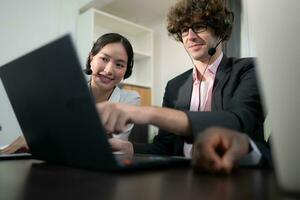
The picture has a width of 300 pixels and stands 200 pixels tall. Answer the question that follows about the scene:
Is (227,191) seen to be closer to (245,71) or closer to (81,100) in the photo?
(81,100)

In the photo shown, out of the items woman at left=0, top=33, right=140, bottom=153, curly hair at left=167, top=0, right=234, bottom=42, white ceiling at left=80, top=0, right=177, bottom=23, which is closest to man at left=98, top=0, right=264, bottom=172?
curly hair at left=167, top=0, right=234, bottom=42

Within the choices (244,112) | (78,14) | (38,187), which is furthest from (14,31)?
(38,187)

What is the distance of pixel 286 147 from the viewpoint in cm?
26

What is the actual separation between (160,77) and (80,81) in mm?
3215

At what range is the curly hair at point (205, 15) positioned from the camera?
3.80 ft

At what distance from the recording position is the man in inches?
26.7

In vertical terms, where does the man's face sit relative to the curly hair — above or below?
below

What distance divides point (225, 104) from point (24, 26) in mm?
2141

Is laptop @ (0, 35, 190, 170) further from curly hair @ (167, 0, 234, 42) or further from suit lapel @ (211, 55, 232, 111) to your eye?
curly hair @ (167, 0, 234, 42)

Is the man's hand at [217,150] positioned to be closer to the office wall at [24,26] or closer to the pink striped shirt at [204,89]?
the pink striped shirt at [204,89]

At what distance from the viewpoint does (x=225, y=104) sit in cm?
97

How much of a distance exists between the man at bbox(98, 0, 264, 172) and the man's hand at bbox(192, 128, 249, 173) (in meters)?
0.16

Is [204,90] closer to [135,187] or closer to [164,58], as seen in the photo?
[135,187]

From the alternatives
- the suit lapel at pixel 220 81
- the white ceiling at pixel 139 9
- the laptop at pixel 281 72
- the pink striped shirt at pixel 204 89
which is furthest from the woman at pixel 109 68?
the white ceiling at pixel 139 9
